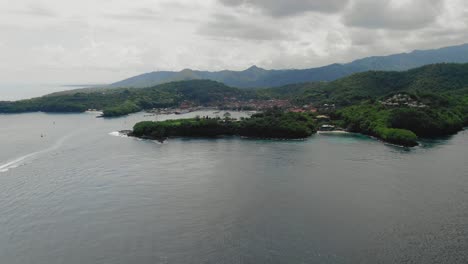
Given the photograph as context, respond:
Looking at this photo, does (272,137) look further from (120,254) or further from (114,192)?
(120,254)

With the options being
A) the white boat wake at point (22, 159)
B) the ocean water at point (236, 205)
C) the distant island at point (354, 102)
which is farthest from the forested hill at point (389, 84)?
the white boat wake at point (22, 159)

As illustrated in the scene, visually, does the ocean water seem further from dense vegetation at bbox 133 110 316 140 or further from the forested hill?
the forested hill

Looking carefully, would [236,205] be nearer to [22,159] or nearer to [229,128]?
[22,159]

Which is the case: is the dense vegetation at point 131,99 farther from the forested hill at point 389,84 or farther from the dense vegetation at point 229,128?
the dense vegetation at point 229,128

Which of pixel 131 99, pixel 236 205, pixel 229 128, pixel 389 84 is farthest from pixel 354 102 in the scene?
pixel 236 205

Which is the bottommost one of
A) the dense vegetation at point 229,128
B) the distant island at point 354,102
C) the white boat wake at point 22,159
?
the white boat wake at point 22,159

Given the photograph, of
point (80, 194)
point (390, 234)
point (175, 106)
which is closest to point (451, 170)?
point (390, 234)
